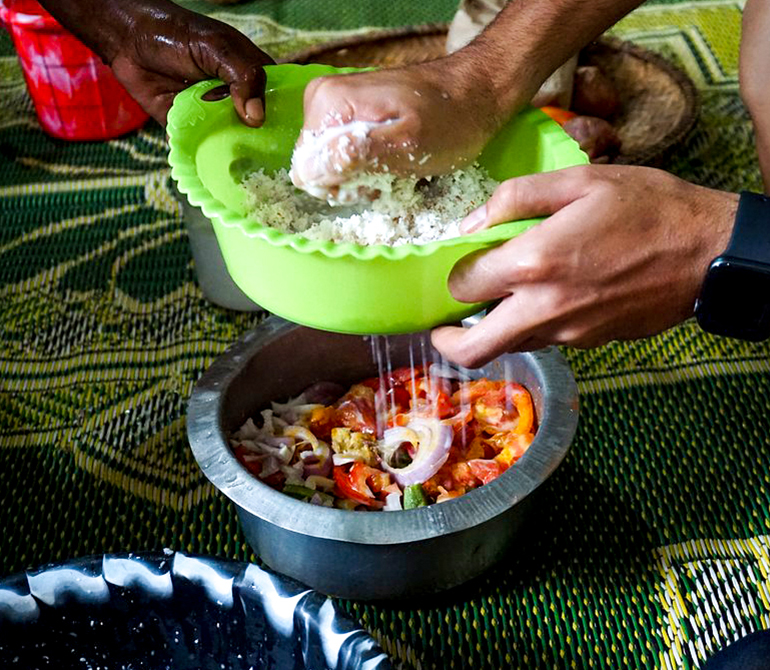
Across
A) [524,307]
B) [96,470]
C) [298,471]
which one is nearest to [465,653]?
[298,471]

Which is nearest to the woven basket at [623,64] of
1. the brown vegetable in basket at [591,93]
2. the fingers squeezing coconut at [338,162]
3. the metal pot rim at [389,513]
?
the brown vegetable in basket at [591,93]

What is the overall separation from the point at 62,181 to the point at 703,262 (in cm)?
126

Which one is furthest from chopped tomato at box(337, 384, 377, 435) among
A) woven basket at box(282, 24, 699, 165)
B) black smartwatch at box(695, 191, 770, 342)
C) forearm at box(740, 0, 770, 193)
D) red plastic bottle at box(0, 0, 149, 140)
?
red plastic bottle at box(0, 0, 149, 140)

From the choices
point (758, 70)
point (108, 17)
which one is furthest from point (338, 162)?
point (758, 70)

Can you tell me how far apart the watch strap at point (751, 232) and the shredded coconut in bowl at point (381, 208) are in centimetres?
21

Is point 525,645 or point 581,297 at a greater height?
point 581,297

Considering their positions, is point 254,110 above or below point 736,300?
above

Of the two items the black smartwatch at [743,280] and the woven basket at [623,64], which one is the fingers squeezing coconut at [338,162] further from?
the woven basket at [623,64]

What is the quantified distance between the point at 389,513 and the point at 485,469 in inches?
6.3

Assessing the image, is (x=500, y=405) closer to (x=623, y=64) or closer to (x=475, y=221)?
(x=475, y=221)

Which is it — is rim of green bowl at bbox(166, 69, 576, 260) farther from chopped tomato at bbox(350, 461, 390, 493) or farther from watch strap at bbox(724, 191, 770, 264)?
chopped tomato at bbox(350, 461, 390, 493)

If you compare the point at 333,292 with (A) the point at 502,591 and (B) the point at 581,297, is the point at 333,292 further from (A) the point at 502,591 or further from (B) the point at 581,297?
(A) the point at 502,591

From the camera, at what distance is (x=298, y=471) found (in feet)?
3.10

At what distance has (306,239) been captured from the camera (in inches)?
25.5
